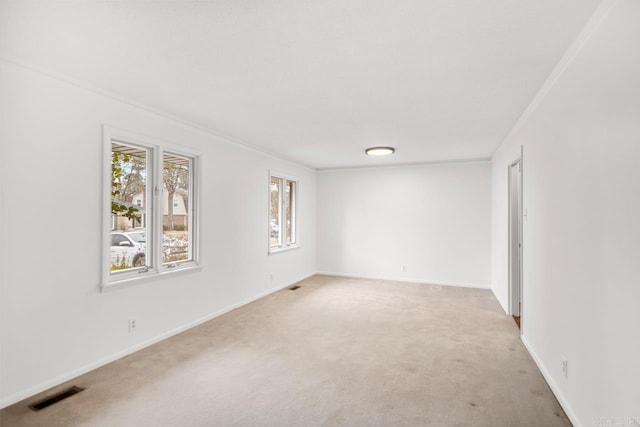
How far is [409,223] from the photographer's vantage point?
22.3 ft

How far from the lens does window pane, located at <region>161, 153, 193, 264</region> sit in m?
3.79

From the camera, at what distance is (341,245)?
743cm

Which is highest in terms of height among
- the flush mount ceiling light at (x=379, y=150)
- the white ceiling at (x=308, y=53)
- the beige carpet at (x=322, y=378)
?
the white ceiling at (x=308, y=53)

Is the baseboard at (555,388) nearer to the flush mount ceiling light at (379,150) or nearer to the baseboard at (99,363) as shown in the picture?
the flush mount ceiling light at (379,150)

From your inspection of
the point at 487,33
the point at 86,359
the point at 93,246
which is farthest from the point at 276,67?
the point at 86,359

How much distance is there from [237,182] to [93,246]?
2231mm

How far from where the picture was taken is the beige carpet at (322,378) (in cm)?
225

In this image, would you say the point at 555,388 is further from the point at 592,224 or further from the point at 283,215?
the point at 283,215

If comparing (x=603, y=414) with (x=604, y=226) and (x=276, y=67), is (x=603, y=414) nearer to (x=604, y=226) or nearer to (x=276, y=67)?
(x=604, y=226)

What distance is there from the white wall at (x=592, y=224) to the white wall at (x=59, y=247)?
11.9 feet

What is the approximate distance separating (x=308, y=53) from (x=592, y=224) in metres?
2.00

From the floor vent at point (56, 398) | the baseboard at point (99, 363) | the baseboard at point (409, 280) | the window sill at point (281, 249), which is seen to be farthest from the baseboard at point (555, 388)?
the window sill at point (281, 249)

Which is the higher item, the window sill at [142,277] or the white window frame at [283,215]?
the white window frame at [283,215]

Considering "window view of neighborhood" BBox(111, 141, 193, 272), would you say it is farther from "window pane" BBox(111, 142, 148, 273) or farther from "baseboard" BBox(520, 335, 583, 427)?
"baseboard" BBox(520, 335, 583, 427)
